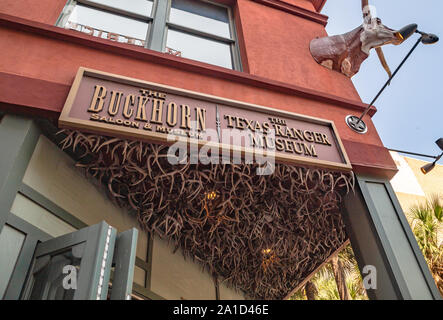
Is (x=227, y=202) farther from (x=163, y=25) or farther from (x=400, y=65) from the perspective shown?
(x=163, y=25)

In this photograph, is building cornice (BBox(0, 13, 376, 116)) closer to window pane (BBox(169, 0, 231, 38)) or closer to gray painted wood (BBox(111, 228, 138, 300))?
window pane (BBox(169, 0, 231, 38))

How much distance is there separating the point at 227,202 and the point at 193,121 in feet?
3.37

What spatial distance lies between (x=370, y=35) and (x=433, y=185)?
16091mm

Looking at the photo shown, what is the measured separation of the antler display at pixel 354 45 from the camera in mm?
4508

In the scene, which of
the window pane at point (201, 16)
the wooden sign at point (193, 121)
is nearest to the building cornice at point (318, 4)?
the window pane at point (201, 16)

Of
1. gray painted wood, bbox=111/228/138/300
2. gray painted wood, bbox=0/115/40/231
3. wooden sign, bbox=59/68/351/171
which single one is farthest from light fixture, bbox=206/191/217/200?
gray painted wood, bbox=0/115/40/231

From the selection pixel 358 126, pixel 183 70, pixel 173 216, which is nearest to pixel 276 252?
pixel 173 216

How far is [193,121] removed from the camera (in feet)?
10.6

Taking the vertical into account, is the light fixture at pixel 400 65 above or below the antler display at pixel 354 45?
below

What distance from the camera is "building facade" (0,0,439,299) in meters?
2.75

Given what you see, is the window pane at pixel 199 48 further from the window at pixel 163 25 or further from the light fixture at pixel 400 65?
the light fixture at pixel 400 65

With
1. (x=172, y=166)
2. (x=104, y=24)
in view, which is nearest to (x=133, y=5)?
(x=104, y=24)

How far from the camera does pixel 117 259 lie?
2262 millimetres

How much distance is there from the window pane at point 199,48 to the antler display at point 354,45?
146 cm
